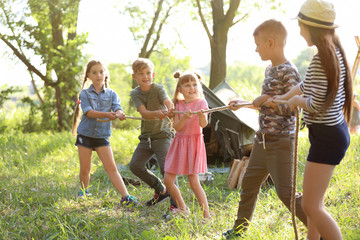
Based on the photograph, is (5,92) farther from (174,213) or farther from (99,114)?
(174,213)

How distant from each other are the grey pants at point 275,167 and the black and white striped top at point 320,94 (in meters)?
0.51

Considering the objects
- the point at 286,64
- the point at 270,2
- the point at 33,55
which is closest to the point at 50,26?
the point at 33,55

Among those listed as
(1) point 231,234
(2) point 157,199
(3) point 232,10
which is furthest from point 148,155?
(3) point 232,10

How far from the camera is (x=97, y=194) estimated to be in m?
4.35

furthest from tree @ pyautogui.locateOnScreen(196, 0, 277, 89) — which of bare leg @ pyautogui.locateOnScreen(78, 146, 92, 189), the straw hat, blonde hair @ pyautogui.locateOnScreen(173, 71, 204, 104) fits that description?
the straw hat

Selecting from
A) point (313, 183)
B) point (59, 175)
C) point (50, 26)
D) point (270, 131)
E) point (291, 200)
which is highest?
point (50, 26)

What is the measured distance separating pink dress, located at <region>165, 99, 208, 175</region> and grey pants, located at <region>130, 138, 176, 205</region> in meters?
0.31

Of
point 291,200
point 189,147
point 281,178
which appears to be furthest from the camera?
point 189,147

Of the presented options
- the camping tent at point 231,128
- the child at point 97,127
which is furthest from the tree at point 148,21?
the child at point 97,127

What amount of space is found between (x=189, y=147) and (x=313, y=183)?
4.44 ft

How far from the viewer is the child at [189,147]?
3568 millimetres

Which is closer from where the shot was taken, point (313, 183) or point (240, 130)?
point (313, 183)

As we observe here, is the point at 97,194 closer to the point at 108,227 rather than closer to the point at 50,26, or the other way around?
the point at 108,227

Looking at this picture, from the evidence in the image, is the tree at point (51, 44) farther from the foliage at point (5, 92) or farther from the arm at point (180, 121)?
the arm at point (180, 121)
